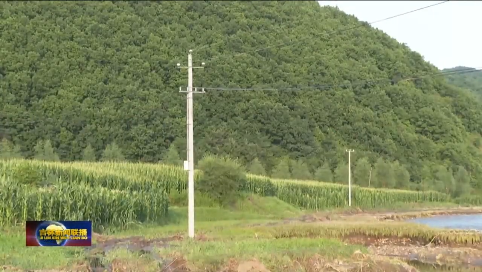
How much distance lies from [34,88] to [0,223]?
61165mm

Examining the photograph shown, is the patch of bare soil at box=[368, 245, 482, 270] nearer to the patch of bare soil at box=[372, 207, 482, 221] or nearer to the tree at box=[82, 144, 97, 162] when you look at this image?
the patch of bare soil at box=[372, 207, 482, 221]

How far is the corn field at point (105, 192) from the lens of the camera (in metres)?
25.0

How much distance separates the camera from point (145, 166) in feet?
146

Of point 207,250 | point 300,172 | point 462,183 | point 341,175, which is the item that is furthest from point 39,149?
point 462,183

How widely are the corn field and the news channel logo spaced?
3.69 m

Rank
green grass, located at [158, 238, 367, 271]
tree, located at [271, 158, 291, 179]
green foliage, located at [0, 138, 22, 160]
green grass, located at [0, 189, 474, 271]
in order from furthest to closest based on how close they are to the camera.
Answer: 1. tree, located at [271, 158, 291, 179]
2. green foliage, located at [0, 138, 22, 160]
3. green grass, located at [158, 238, 367, 271]
4. green grass, located at [0, 189, 474, 271]

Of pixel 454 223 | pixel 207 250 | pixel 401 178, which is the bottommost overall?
pixel 454 223

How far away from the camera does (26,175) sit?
29953mm

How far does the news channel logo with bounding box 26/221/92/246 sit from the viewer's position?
63.6 feet

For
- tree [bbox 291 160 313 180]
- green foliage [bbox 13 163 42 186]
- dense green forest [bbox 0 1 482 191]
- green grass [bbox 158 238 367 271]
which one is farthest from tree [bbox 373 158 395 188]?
green grass [bbox 158 238 367 271]

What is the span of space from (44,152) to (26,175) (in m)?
41.3

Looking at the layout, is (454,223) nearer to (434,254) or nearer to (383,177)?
(434,254)

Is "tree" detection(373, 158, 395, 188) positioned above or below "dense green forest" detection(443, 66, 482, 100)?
below

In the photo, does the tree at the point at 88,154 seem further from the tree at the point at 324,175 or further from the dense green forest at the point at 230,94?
the tree at the point at 324,175
